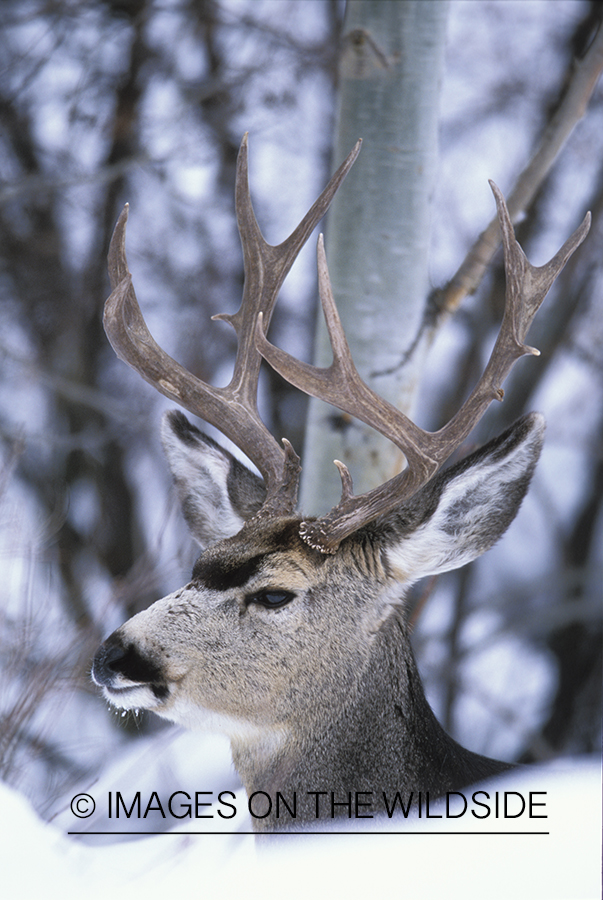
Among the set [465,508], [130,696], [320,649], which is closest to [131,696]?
[130,696]

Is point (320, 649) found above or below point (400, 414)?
below

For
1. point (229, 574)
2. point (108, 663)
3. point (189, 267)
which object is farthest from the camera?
point (189, 267)

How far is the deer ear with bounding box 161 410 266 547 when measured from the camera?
2053 millimetres

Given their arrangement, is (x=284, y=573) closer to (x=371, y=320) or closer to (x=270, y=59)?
(x=371, y=320)

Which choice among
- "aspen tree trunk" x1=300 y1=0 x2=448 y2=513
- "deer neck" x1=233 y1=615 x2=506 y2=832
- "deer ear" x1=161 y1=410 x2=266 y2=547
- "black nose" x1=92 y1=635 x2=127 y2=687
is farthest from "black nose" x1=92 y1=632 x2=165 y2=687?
"aspen tree trunk" x1=300 y1=0 x2=448 y2=513

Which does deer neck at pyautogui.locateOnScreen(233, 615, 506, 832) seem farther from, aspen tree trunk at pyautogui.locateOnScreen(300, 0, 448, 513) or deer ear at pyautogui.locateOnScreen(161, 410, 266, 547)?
aspen tree trunk at pyautogui.locateOnScreen(300, 0, 448, 513)

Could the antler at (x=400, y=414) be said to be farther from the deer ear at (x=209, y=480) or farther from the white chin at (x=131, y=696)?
the white chin at (x=131, y=696)

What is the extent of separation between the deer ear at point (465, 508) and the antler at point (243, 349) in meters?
0.29

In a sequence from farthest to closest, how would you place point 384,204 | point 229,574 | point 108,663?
point 384,204, point 229,574, point 108,663

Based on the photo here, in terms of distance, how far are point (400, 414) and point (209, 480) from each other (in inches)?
22.7

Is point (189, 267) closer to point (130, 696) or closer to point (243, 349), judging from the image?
point (243, 349)

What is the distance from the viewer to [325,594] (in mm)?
1837

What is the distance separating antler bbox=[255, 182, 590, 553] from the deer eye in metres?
0.14

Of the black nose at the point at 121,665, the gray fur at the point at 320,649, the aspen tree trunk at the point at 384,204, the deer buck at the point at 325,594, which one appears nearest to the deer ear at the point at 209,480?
the deer buck at the point at 325,594
